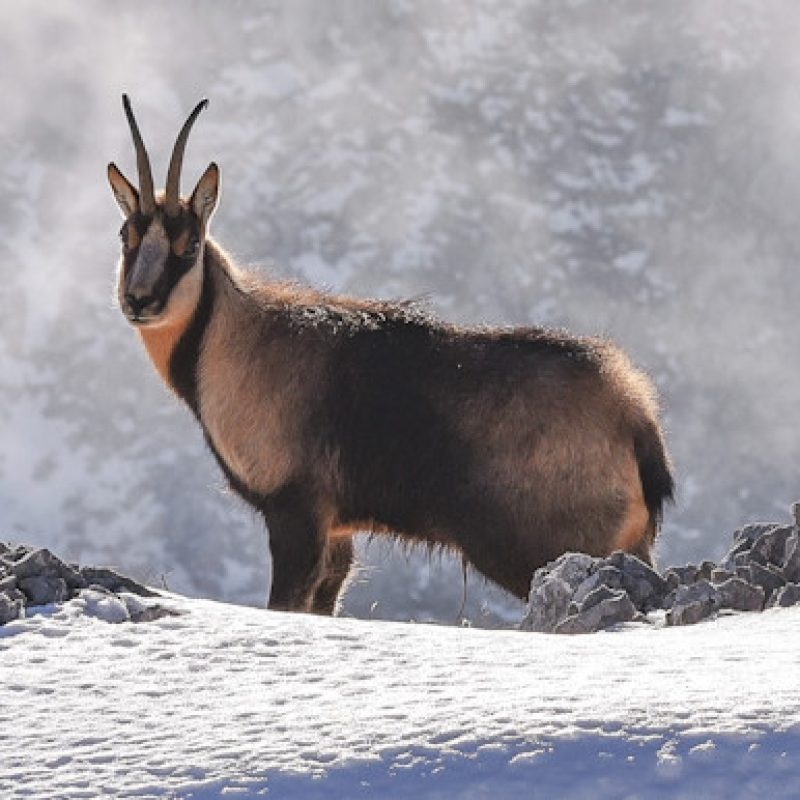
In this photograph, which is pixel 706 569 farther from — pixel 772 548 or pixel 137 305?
pixel 137 305

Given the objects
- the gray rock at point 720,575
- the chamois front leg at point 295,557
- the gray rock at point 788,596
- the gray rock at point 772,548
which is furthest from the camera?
the chamois front leg at point 295,557

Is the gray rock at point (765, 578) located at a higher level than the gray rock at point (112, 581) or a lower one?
higher

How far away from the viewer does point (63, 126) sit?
108125mm

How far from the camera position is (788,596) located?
23.4ft

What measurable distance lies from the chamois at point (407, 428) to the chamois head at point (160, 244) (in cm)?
1

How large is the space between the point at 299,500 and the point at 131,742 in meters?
5.29

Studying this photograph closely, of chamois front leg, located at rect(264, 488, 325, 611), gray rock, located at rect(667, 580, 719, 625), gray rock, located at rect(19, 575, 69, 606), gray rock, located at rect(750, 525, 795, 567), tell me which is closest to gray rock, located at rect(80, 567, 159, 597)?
gray rock, located at rect(19, 575, 69, 606)

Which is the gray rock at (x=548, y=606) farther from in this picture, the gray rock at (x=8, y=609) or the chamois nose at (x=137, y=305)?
the chamois nose at (x=137, y=305)

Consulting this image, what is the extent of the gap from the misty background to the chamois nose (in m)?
66.1

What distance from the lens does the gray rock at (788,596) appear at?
7.08 meters

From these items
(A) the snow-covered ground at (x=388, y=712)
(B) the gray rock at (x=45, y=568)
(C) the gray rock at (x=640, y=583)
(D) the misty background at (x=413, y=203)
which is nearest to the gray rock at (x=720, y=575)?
(C) the gray rock at (x=640, y=583)

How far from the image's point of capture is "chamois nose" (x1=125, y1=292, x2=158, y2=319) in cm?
1038

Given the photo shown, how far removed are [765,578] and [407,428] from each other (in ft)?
9.90

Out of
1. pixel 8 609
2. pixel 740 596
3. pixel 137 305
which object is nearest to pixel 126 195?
pixel 137 305
